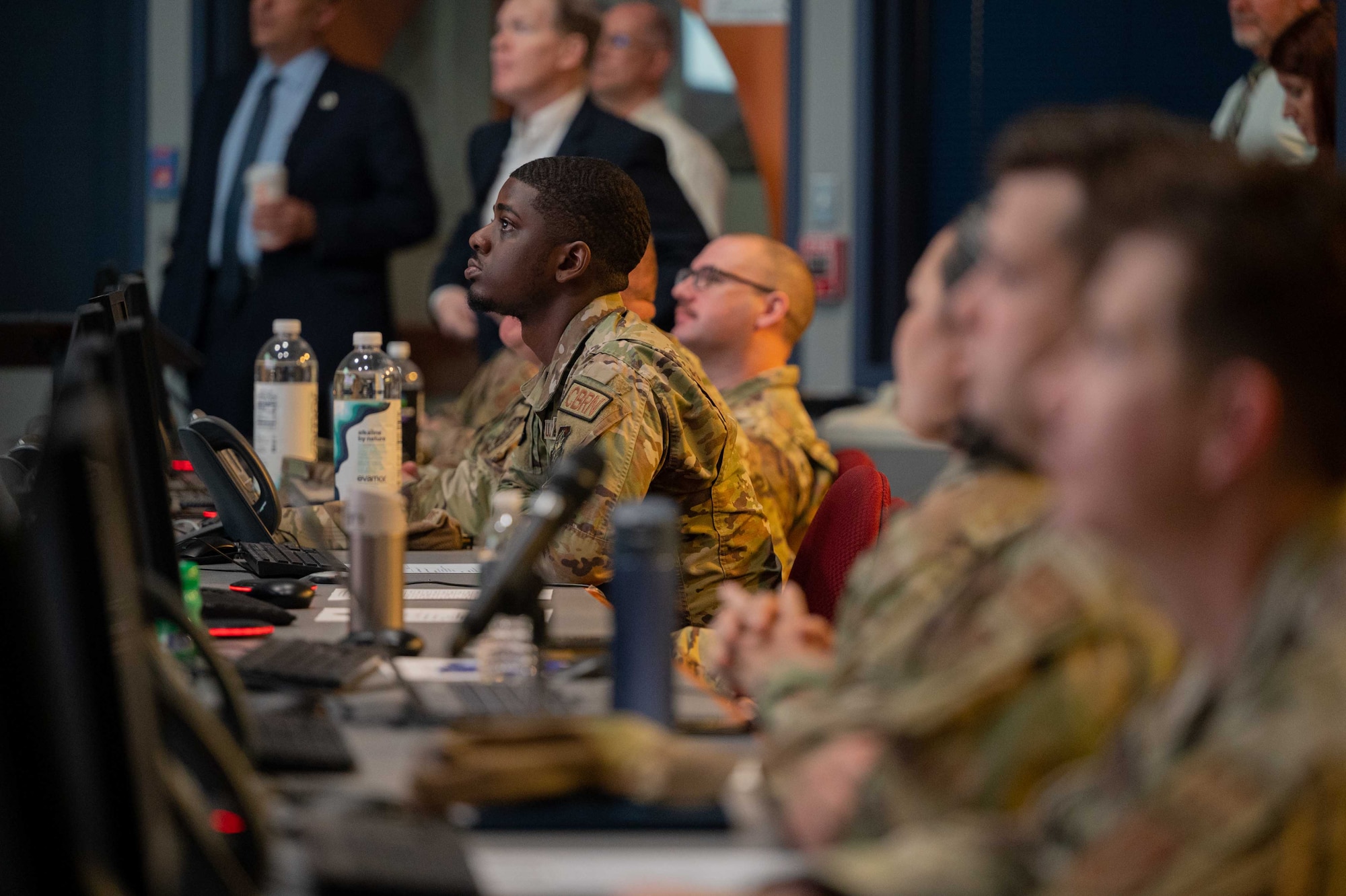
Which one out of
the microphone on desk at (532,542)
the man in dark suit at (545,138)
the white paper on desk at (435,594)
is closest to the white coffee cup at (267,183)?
the man in dark suit at (545,138)

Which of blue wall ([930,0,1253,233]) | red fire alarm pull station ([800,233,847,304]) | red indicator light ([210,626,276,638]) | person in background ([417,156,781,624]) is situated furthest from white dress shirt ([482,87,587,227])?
red indicator light ([210,626,276,638])

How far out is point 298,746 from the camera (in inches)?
Result: 51.1

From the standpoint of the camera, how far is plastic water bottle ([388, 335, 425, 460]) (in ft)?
11.2

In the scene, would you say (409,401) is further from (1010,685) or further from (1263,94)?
(1010,685)

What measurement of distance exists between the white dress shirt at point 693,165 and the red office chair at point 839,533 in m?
2.79

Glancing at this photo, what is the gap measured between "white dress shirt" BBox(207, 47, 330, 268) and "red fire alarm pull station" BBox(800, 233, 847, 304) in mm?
1723

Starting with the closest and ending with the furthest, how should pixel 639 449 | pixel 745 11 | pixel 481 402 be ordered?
pixel 639 449 → pixel 481 402 → pixel 745 11

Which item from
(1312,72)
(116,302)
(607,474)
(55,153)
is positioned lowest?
(607,474)

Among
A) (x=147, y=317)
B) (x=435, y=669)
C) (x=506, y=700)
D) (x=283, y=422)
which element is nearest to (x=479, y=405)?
(x=283, y=422)

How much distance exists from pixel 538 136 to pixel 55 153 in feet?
7.97

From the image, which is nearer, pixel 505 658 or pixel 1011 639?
pixel 1011 639

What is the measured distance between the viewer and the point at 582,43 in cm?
458

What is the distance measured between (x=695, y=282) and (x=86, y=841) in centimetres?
275

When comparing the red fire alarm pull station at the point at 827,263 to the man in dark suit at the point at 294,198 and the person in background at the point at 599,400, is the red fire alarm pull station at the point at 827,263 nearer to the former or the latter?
the man in dark suit at the point at 294,198
